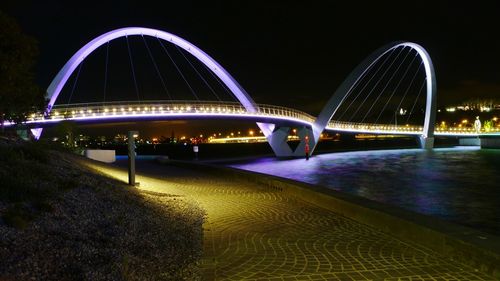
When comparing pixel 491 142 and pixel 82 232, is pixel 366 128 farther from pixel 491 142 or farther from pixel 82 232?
pixel 82 232

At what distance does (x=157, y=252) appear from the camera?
252 inches

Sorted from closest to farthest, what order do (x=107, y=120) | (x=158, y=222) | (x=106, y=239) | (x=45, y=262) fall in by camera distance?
(x=45, y=262)
(x=106, y=239)
(x=158, y=222)
(x=107, y=120)

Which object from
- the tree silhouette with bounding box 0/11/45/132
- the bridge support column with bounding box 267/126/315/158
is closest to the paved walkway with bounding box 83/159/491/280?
the tree silhouette with bounding box 0/11/45/132

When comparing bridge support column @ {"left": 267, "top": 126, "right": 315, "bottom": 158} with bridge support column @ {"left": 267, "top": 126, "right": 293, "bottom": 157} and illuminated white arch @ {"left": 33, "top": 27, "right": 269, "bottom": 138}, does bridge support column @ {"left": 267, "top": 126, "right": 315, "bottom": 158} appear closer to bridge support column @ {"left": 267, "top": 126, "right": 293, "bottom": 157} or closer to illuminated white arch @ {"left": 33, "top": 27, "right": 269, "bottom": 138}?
bridge support column @ {"left": 267, "top": 126, "right": 293, "bottom": 157}

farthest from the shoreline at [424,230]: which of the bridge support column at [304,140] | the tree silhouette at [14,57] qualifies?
the bridge support column at [304,140]

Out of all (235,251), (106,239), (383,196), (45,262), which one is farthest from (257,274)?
(383,196)

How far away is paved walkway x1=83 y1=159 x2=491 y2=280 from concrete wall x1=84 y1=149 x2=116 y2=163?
23.8 m

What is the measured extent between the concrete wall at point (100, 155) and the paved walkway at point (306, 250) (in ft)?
77.9

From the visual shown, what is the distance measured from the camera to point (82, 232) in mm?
6488

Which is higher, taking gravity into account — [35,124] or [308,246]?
[35,124]

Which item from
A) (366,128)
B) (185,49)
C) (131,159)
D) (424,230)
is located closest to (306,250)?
(424,230)

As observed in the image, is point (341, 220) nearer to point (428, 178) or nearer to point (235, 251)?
point (235, 251)

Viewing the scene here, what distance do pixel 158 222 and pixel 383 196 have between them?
12526 mm

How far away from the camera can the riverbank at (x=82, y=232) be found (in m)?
5.07
